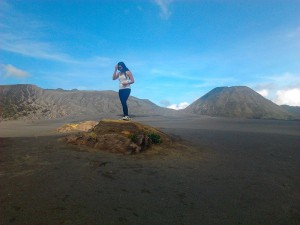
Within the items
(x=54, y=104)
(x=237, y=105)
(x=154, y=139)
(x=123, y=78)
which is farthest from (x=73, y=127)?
(x=237, y=105)

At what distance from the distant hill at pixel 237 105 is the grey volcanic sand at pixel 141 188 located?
51.7 metres

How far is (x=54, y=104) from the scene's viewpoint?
46.2 metres

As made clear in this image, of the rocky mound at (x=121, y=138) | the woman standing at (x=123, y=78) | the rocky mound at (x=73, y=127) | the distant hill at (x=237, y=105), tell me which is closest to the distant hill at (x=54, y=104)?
the distant hill at (x=237, y=105)

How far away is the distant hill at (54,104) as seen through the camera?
132 feet

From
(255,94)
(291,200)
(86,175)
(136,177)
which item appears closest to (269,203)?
(291,200)

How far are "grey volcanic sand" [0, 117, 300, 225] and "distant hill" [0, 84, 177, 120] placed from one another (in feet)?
109

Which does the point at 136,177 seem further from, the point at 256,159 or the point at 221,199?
the point at 256,159

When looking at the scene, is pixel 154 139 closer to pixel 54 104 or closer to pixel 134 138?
pixel 134 138

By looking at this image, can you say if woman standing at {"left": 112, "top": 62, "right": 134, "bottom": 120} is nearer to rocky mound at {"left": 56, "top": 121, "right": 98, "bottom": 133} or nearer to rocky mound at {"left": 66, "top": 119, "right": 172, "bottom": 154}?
rocky mound at {"left": 66, "top": 119, "right": 172, "bottom": 154}

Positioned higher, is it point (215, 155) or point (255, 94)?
point (255, 94)

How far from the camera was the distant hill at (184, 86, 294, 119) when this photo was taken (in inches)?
2325

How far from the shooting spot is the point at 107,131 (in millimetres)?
9641

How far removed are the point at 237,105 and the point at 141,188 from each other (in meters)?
62.4

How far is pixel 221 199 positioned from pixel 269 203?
833mm
